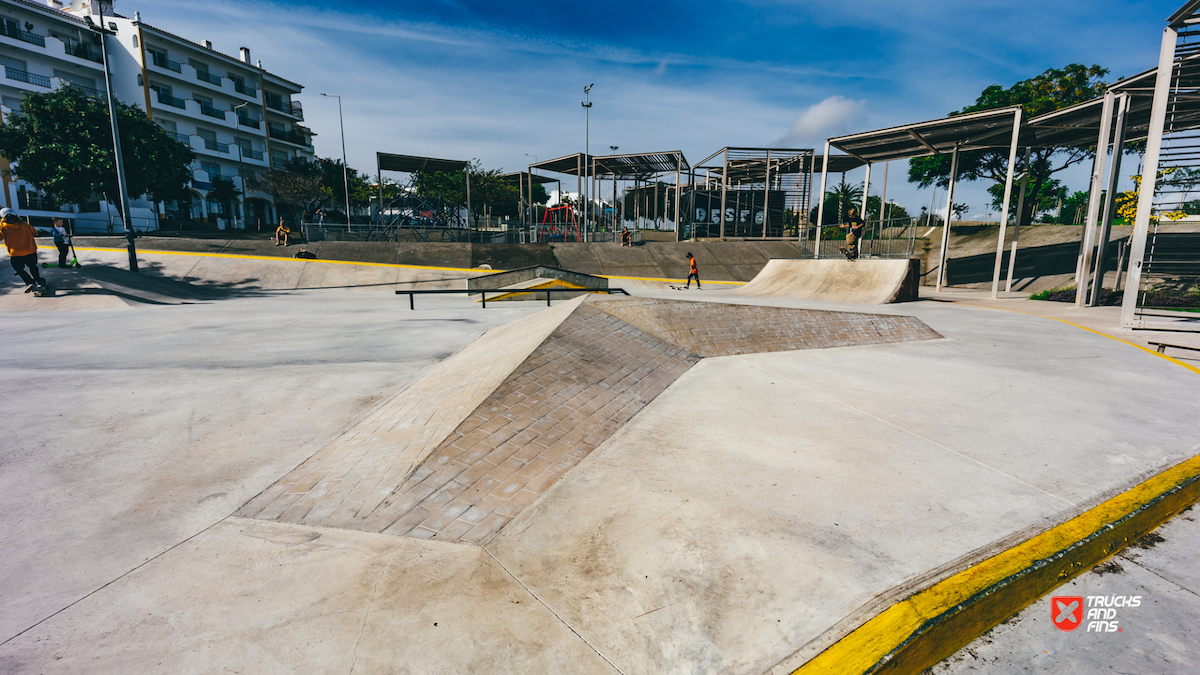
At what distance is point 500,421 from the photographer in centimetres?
422

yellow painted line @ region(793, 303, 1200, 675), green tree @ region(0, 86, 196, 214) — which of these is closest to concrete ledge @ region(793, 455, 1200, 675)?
yellow painted line @ region(793, 303, 1200, 675)

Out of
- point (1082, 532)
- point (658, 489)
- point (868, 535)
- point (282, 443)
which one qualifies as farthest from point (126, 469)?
point (1082, 532)

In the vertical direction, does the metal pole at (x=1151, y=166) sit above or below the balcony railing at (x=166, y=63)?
below

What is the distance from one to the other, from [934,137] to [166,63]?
60701 mm

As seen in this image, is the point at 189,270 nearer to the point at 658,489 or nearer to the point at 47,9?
the point at 658,489

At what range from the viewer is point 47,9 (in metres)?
36.5

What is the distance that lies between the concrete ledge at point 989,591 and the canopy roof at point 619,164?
2724 cm

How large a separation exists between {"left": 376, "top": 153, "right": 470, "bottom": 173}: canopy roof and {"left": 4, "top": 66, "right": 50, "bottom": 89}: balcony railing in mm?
29878

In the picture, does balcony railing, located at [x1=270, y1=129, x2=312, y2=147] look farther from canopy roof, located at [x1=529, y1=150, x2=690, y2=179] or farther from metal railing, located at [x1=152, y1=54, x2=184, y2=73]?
canopy roof, located at [x1=529, y1=150, x2=690, y2=179]

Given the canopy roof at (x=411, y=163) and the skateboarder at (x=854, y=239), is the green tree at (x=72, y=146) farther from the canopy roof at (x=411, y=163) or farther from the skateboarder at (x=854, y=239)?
the skateboarder at (x=854, y=239)

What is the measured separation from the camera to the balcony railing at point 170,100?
42.9 meters

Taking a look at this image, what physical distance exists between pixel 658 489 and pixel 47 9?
196 feet

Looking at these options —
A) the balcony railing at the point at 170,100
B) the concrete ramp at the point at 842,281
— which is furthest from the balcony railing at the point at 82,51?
the concrete ramp at the point at 842,281

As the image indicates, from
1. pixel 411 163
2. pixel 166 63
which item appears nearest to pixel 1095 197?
pixel 411 163
